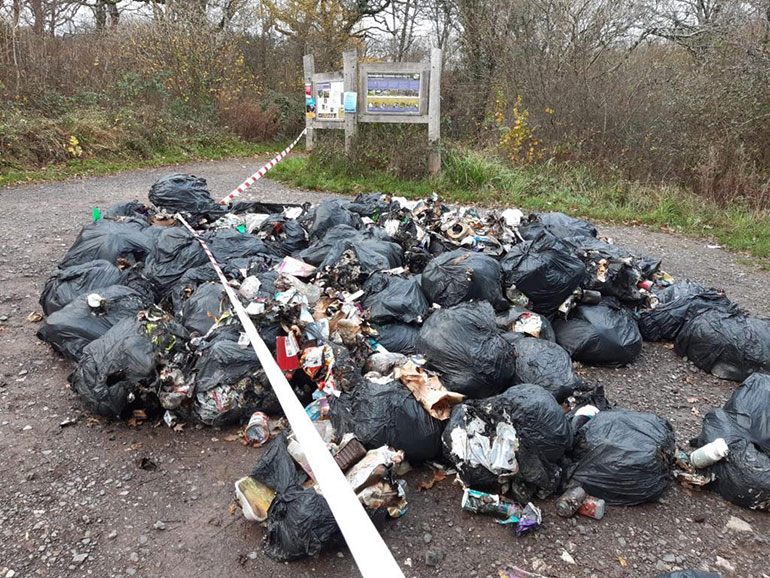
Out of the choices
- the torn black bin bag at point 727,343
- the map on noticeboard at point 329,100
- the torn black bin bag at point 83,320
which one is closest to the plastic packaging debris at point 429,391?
the torn black bin bag at point 83,320

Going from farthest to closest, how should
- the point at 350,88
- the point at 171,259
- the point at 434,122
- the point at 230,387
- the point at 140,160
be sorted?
the point at 140,160, the point at 350,88, the point at 434,122, the point at 171,259, the point at 230,387

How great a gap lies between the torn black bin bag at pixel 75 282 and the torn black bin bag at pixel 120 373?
1.00 m

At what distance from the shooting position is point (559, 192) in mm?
8812

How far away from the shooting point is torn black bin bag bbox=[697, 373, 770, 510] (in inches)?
97.6

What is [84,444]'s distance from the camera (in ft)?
9.38

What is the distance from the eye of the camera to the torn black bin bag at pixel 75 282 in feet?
12.9

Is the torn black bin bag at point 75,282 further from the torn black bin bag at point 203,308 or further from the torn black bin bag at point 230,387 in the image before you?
the torn black bin bag at point 230,387

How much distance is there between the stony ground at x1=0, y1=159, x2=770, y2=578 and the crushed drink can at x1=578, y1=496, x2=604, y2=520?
A: 1.3 inches

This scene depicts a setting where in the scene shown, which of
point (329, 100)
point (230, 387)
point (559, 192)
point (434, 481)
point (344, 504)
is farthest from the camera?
point (329, 100)

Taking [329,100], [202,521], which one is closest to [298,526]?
[202,521]

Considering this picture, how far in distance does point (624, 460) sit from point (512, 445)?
1.77 feet

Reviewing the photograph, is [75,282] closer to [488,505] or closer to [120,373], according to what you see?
[120,373]

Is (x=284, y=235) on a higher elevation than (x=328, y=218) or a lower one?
lower

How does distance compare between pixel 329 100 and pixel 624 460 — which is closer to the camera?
pixel 624 460
